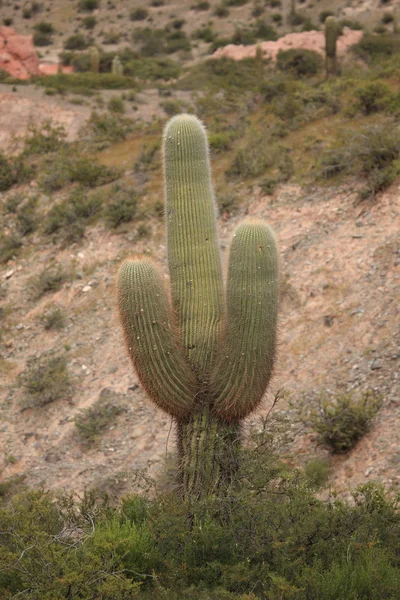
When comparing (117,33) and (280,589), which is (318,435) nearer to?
(280,589)

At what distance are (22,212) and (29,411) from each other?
644 cm

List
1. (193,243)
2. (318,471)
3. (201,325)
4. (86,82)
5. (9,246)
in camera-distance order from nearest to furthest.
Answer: (201,325) → (193,243) → (318,471) → (9,246) → (86,82)

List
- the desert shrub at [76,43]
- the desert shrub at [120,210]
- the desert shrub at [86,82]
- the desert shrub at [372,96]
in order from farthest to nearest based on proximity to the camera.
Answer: the desert shrub at [76,43], the desert shrub at [86,82], the desert shrub at [372,96], the desert shrub at [120,210]

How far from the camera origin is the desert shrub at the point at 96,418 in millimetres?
10742

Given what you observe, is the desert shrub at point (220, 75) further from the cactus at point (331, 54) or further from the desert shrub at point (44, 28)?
the desert shrub at point (44, 28)

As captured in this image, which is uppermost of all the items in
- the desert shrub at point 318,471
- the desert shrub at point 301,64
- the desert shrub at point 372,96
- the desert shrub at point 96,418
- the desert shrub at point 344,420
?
the desert shrub at point 372,96

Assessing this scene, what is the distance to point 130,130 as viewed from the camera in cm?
2080

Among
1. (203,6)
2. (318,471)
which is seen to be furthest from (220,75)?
(318,471)

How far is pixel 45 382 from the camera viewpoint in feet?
39.1

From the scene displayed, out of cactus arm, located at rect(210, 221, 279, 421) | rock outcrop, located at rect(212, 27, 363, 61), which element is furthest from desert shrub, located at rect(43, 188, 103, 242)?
rock outcrop, located at rect(212, 27, 363, 61)

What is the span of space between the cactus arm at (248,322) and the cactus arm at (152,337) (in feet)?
1.03

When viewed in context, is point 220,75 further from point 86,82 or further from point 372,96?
point 372,96

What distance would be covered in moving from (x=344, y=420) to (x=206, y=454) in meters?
2.18

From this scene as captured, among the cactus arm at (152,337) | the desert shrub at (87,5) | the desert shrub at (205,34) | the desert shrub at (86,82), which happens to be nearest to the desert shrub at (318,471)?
the cactus arm at (152,337)
